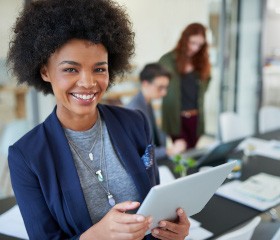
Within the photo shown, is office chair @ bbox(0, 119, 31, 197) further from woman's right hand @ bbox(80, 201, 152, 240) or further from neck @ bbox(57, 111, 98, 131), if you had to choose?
woman's right hand @ bbox(80, 201, 152, 240)

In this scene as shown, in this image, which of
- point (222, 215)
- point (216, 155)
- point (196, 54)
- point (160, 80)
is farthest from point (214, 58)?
point (222, 215)

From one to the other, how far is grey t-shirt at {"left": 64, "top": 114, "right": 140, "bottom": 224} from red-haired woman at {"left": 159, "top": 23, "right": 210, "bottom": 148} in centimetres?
214

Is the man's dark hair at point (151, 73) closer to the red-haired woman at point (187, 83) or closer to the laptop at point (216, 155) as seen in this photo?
the red-haired woman at point (187, 83)

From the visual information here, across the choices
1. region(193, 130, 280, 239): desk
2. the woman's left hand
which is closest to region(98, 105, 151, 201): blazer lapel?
the woman's left hand

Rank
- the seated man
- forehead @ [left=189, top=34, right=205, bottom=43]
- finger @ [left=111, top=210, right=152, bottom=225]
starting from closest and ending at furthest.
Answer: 1. finger @ [left=111, top=210, right=152, bottom=225]
2. the seated man
3. forehead @ [left=189, top=34, right=205, bottom=43]

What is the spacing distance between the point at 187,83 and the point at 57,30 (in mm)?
2457

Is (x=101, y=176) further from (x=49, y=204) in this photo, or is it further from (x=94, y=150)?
(x=49, y=204)

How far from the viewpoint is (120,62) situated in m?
1.39

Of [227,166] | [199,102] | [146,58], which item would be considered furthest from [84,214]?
[146,58]

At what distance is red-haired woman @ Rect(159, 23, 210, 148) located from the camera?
3.31 meters

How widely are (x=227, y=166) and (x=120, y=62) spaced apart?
0.60m

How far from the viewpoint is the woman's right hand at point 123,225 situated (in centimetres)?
94

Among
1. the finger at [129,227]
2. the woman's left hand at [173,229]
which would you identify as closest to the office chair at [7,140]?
the woman's left hand at [173,229]

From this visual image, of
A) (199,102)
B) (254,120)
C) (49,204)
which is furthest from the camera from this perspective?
(254,120)
